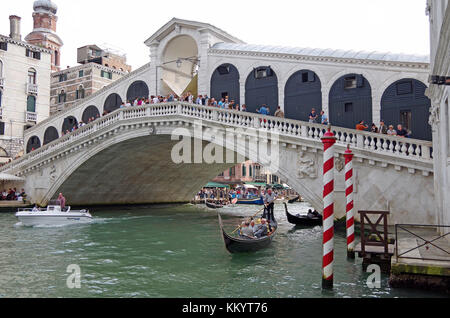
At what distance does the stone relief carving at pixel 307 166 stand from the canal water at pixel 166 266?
5.82 ft

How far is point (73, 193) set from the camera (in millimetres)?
19531

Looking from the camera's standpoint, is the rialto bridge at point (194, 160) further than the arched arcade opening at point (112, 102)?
No

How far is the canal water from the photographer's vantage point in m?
6.08

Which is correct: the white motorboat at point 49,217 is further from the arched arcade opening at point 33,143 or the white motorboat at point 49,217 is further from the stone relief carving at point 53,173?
the arched arcade opening at point 33,143

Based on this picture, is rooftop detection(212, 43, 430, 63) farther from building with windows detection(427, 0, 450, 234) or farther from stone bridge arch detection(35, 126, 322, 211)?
stone bridge arch detection(35, 126, 322, 211)

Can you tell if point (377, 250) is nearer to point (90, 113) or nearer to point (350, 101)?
point (350, 101)

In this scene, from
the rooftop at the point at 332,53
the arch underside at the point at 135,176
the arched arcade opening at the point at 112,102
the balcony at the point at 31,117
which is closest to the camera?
the rooftop at the point at 332,53

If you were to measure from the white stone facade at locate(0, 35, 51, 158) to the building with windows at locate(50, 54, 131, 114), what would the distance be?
3578 mm

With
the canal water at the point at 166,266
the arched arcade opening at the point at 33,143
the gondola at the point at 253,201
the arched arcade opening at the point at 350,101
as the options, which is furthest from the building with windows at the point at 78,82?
the arched arcade opening at the point at 350,101

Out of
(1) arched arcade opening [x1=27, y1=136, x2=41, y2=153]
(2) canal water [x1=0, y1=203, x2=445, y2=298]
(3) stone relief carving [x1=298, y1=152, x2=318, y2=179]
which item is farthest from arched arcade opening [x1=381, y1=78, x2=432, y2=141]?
(1) arched arcade opening [x1=27, y1=136, x2=41, y2=153]

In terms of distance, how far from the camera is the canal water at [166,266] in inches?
239

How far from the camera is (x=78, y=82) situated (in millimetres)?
29516

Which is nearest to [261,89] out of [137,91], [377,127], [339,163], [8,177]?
[377,127]

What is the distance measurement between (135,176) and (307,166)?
11538 millimetres
